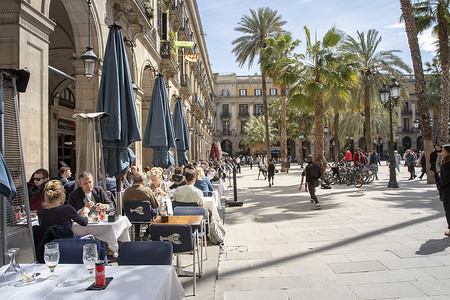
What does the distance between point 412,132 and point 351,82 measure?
59116mm

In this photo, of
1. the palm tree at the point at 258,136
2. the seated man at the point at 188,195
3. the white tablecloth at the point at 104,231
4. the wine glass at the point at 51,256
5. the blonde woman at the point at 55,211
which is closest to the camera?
the wine glass at the point at 51,256

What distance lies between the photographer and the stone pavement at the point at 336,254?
4.11m

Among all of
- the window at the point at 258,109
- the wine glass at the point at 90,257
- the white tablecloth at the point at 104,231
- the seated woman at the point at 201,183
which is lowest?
the white tablecloth at the point at 104,231

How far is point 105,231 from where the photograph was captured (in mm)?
4973

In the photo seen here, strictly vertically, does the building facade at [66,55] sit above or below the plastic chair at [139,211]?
above

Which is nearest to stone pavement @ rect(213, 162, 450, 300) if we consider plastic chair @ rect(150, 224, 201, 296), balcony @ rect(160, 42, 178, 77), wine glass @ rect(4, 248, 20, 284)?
plastic chair @ rect(150, 224, 201, 296)

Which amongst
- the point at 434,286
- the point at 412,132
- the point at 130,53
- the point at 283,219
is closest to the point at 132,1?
the point at 130,53

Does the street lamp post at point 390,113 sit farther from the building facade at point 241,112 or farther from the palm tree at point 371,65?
the building facade at point 241,112

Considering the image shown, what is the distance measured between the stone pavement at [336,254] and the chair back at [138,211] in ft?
4.96

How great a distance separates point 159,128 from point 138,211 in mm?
4085

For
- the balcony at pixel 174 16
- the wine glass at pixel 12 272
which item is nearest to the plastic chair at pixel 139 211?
the wine glass at pixel 12 272

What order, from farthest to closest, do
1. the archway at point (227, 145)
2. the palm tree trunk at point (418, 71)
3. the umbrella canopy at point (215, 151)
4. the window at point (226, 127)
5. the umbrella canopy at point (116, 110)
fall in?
the archway at point (227, 145), the window at point (226, 127), the umbrella canopy at point (215, 151), the palm tree trunk at point (418, 71), the umbrella canopy at point (116, 110)

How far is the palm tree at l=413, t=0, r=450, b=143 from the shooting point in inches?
591

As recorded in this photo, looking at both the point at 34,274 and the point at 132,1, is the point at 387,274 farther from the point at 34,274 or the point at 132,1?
the point at 132,1
